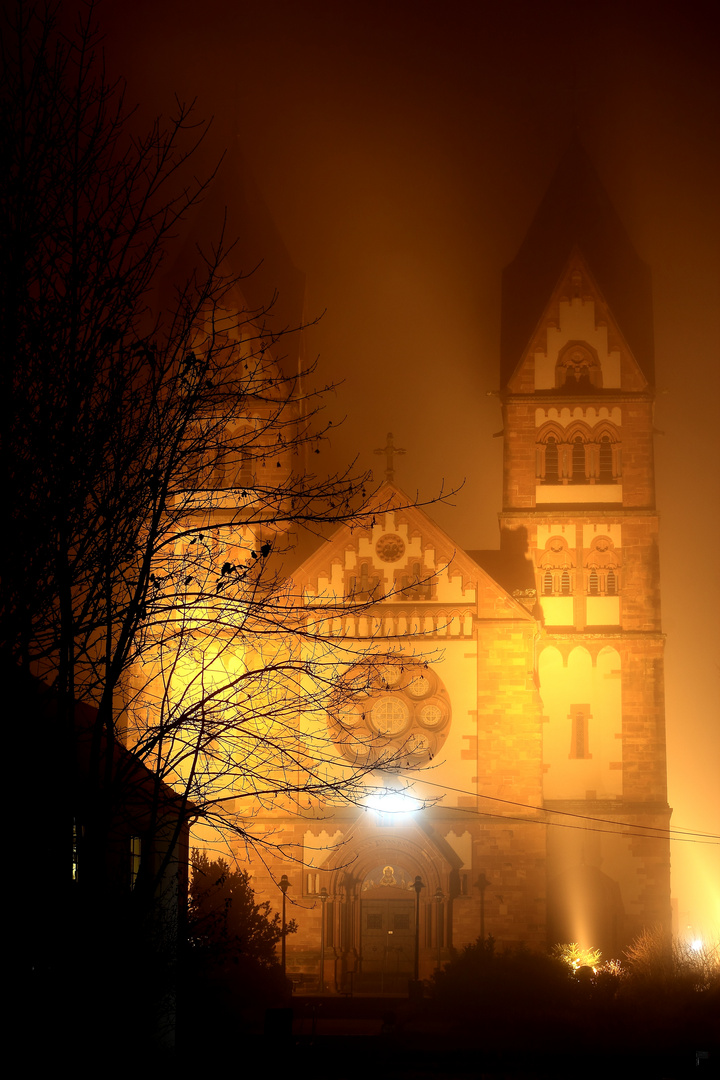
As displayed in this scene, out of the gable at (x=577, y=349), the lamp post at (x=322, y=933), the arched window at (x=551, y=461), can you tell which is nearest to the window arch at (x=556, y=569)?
the arched window at (x=551, y=461)

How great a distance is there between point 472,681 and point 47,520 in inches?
1087

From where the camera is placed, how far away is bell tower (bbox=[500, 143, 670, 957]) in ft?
118

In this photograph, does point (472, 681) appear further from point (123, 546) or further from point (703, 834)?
point (123, 546)

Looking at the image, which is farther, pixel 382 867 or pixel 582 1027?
pixel 382 867

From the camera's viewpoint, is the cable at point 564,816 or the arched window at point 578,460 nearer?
the cable at point 564,816

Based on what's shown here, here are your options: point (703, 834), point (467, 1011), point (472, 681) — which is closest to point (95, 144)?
point (467, 1011)

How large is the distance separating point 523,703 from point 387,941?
7.58 metres

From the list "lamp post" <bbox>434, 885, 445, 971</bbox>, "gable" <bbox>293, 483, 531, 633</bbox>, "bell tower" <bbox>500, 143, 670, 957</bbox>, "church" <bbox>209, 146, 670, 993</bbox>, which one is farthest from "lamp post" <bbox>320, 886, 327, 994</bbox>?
"gable" <bbox>293, 483, 531, 633</bbox>

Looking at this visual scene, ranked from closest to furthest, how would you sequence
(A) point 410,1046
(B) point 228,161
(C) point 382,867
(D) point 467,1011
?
1. (A) point 410,1046
2. (D) point 467,1011
3. (C) point 382,867
4. (B) point 228,161

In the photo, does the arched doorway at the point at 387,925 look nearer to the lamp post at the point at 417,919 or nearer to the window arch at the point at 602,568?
the lamp post at the point at 417,919

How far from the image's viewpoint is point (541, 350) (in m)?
40.6

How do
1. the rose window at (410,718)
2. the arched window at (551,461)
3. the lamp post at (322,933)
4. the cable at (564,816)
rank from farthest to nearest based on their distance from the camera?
the arched window at (551,461), the rose window at (410,718), the cable at (564,816), the lamp post at (322,933)

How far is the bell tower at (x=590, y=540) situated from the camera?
35938 millimetres

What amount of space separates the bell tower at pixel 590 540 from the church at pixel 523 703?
63 millimetres
